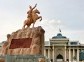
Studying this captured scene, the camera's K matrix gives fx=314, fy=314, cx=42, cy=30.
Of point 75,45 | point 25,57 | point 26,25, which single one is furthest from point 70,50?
point 25,57

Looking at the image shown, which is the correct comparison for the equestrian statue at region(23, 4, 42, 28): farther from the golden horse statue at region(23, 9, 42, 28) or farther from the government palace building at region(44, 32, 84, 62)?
the government palace building at region(44, 32, 84, 62)

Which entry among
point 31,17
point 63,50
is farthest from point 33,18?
point 63,50

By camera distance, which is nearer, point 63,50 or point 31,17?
point 31,17

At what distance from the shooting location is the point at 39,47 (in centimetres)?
2241

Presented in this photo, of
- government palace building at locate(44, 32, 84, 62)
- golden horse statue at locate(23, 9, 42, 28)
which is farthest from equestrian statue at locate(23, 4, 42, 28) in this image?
government palace building at locate(44, 32, 84, 62)

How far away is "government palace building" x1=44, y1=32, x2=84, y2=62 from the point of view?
6917 cm

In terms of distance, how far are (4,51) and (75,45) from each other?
156 ft

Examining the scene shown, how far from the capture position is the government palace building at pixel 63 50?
69169 mm

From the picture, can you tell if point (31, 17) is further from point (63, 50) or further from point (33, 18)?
point (63, 50)

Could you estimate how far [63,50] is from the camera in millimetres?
69438

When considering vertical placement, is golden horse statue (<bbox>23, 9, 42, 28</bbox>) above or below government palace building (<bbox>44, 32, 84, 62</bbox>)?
above

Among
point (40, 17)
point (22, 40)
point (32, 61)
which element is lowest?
point (32, 61)

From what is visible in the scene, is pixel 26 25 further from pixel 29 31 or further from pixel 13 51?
pixel 13 51

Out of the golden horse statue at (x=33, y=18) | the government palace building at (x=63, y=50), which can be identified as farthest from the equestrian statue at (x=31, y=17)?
the government palace building at (x=63, y=50)
